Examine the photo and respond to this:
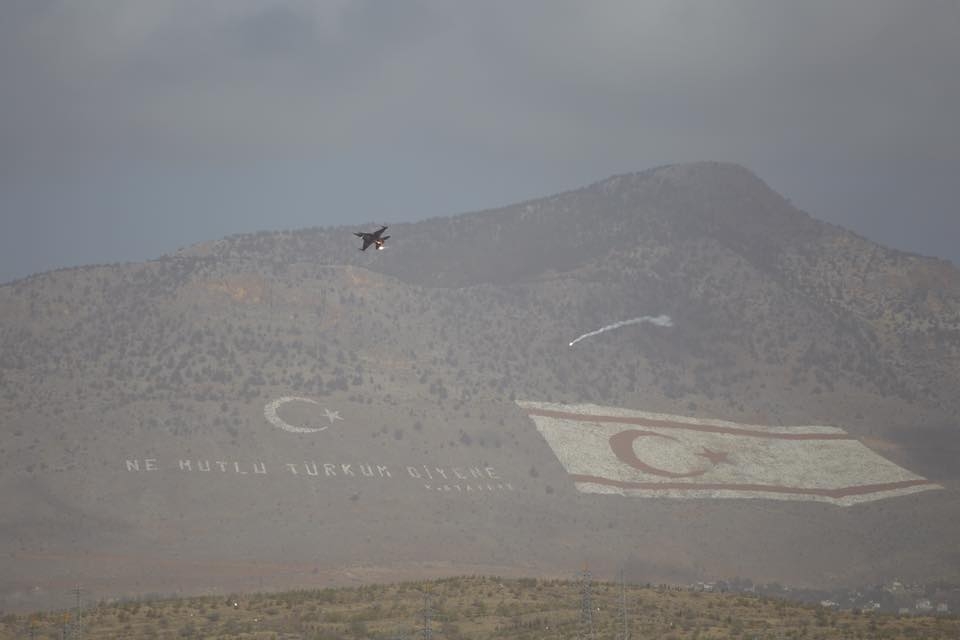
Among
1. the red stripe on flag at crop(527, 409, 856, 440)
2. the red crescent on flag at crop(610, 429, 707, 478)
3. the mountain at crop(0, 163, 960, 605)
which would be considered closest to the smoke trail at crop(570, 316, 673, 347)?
the mountain at crop(0, 163, 960, 605)

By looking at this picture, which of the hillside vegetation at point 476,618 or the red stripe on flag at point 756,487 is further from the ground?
the red stripe on flag at point 756,487

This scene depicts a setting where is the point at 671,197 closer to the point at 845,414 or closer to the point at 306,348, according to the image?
the point at 845,414

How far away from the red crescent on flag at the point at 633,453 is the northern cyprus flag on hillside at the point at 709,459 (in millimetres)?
103

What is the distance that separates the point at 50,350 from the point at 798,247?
→ 359 feet

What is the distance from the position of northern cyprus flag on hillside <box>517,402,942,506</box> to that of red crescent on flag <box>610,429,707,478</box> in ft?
0.34

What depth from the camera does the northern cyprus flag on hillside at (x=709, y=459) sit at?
112 m

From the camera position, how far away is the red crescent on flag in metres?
114

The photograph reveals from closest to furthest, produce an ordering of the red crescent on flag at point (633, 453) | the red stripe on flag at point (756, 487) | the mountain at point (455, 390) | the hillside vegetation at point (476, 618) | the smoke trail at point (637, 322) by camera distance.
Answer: the hillside vegetation at point (476, 618), the mountain at point (455, 390), the red stripe on flag at point (756, 487), the red crescent on flag at point (633, 453), the smoke trail at point (637, 322)

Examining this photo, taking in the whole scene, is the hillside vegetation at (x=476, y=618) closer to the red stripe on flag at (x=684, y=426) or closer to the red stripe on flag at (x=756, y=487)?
the red stripe on flag at (x=756, y=487)

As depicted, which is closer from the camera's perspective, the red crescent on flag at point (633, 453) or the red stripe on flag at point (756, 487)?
the red stripe on flag at point (756, 487)

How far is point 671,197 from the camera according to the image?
185250 millimetres

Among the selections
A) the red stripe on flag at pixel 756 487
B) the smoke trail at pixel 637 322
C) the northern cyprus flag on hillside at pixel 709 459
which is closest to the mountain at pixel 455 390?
the smoke trail at pixel 637 322

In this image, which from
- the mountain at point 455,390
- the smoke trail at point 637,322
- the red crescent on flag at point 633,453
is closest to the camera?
the mountain at point 455,390

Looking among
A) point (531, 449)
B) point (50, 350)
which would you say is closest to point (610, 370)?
point (531, 449)
